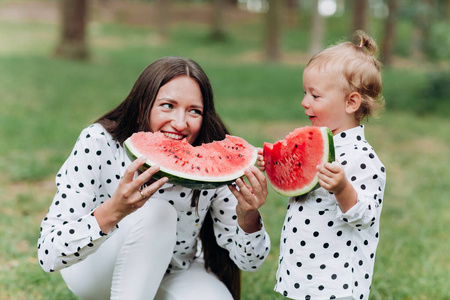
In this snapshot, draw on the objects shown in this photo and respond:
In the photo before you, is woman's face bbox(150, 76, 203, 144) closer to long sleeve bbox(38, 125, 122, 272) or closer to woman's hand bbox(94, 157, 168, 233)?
Result: long sleeve bbox(38, 125, 122, 272)

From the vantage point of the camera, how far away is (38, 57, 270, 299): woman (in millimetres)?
2246

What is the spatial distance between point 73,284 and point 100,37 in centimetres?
2374

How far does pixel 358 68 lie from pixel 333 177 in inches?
21.8

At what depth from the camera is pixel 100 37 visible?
→ 24953 mm

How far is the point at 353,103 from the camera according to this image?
2.20 meters

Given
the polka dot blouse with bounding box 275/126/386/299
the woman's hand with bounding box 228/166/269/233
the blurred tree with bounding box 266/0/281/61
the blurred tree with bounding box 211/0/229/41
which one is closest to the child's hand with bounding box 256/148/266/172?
the woman's hand with bounding box 228/166/269/233

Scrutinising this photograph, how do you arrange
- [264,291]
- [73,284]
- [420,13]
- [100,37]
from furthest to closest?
[100,37], [420,13], [264,291], [73,284]

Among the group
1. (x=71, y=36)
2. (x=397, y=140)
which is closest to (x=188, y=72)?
(x=397, y=140)

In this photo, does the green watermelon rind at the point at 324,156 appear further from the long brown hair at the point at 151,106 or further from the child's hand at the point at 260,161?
the long brown hair at the point at 151,106

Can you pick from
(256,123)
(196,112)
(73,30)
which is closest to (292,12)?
(73,30)

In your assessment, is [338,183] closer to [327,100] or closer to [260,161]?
[327,100]

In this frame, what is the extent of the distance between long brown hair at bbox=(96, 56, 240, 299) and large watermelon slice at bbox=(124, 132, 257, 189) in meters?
0.17

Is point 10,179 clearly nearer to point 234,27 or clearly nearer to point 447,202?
point 447,202

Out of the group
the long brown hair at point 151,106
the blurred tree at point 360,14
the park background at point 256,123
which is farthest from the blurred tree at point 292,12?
the long brown hair at point 151,106
